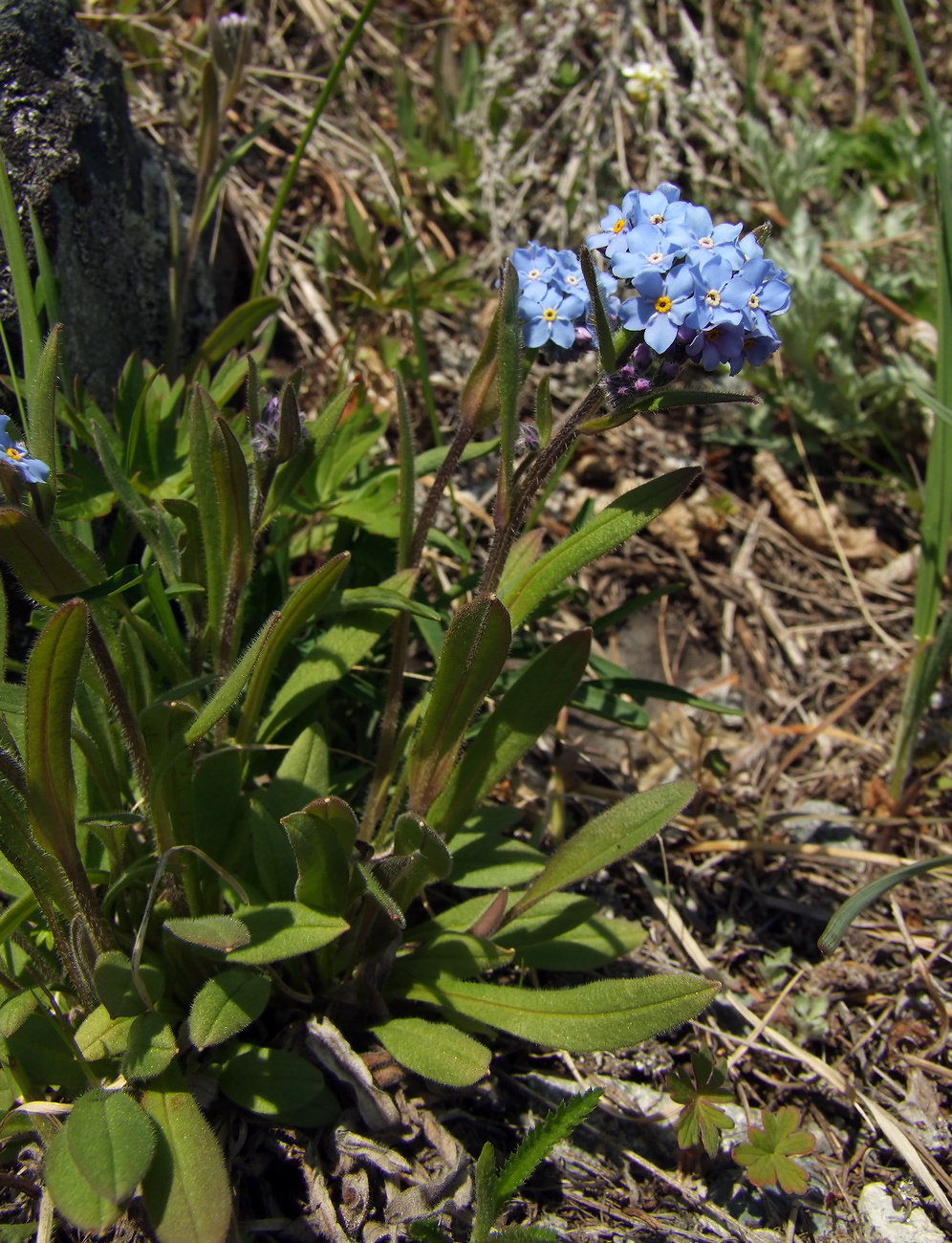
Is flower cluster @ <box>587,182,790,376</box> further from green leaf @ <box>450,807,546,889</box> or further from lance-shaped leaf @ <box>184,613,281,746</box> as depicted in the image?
green leaf @ <box>450,807,546,889</box>

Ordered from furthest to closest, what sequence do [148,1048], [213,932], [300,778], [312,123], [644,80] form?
[644,80], [312,123], [300,778], [148,1048], [213,932]

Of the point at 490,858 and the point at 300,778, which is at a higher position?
the point at 300,778

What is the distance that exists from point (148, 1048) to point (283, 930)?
393 millimetres

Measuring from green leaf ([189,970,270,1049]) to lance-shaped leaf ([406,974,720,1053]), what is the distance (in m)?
0.54

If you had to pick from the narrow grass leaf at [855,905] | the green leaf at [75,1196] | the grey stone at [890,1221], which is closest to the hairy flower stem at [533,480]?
the narrow grass leaf at [855,905]

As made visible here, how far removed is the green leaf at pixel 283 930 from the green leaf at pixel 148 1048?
0.25m

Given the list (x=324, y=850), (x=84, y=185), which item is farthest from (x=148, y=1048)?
(x=84, y=185)

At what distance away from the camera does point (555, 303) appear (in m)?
2.56

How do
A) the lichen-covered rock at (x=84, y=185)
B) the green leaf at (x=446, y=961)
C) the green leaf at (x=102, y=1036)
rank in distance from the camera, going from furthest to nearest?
the lichen-covered rock at (x=84, y=185)
the green leaf at (x=446, y=961)
the green leaf at (x=102, y=1036)

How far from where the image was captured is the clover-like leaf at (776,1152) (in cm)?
259

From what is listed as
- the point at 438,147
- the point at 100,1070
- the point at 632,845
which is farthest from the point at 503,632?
the point at 438,147

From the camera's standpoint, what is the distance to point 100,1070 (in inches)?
93.4

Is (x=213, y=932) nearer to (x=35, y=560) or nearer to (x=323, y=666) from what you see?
(x=35, y=560)

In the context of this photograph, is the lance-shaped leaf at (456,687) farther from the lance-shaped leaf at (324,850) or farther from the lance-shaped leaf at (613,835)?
the lance-shaped leaf at (613,835)
